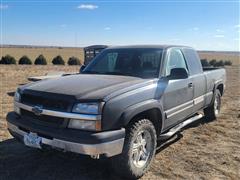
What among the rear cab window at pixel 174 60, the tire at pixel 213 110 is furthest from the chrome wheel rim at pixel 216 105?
the rear cab window at pixel 174 60

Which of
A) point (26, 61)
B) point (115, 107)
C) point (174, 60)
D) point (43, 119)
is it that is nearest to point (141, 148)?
point (115, 107)

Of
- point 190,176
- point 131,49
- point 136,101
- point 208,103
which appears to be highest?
point 131,49

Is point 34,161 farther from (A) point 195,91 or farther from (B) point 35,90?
(A) point 195,91

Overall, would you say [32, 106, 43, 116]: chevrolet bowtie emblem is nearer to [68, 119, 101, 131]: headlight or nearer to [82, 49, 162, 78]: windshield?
[68, 119, 101, 131]: headlight

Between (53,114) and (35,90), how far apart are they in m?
0.56

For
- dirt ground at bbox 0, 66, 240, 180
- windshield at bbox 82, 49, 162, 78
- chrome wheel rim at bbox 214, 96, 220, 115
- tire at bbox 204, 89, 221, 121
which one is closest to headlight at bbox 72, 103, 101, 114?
dirt ground at bbox 0, 66, 240, 180

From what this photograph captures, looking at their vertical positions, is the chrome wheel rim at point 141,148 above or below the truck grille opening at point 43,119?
below

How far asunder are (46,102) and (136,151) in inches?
51.9

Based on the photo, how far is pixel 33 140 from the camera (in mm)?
3893

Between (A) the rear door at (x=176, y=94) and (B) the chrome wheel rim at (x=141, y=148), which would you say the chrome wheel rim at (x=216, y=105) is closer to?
(A) the rear door at (x=176, y=94)

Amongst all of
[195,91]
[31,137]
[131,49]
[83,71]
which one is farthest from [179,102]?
[31,137]

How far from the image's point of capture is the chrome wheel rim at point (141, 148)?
163 inches

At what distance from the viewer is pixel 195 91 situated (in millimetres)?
5840

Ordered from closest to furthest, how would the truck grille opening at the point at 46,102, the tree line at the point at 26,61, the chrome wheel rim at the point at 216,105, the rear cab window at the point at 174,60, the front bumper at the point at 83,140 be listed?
the front bumper at the point at 83,140
the truck grille opening at the point at 46,102
the rear cab window at the point at 174,60
the chrome wheel rim at the point at 216,105
the tree line at the point at 26,61
